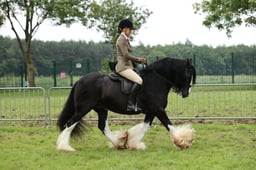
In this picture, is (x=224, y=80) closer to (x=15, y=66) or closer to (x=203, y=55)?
(x=203, y=55)

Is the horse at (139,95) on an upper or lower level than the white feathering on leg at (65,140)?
upper

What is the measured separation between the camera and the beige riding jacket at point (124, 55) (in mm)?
7910

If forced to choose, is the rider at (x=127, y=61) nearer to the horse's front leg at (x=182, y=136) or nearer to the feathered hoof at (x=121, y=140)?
the feathered hoof at (x=121, y=140)

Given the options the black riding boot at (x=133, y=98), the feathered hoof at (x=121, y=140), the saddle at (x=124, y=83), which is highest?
the saddle at (x=124, y=83)

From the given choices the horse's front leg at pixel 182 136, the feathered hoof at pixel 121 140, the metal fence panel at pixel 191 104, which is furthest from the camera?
the metal fence panel at pixel 191 104

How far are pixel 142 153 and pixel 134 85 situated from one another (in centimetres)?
132

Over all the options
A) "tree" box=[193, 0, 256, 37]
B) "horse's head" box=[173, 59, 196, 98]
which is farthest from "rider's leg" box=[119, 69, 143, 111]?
"tree" box=[193, 0, 256, 37]

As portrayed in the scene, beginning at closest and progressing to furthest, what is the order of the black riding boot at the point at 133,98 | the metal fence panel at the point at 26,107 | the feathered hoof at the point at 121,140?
1. the black riding boot at the point at 133,98
2. the feathered hoof at the point at 121,140
3. the metal fence panel at the point at 26,107

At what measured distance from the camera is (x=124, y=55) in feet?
26.0

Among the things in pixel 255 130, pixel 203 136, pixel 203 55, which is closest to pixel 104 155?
pixel 203 136

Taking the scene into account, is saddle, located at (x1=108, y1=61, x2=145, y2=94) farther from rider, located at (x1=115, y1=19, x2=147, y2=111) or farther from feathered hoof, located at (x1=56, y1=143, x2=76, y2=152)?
feathered hoof, located at (x1=56, y1=143, x2=76, y2=152)

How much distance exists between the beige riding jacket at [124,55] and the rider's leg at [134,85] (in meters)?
0.12

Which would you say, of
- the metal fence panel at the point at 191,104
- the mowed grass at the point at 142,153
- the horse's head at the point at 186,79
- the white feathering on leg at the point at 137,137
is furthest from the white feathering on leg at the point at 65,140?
the metal fence panel at the point at 191,104

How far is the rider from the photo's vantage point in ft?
25.9
